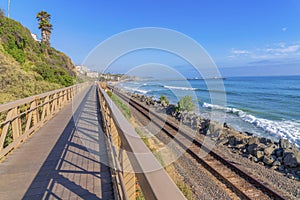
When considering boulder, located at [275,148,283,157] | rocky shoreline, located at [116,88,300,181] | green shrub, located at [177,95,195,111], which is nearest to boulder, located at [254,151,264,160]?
rocky shoreline, located at [116,88,300,181]

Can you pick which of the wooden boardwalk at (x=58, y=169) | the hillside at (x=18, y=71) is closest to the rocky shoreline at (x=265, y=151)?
the wooden boardwalk at (x=58, y=169)

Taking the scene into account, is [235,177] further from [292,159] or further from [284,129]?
[284,129]

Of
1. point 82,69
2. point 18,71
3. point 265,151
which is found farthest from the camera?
point 82,69

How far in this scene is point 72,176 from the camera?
2.77 meters

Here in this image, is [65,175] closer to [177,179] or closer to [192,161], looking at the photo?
[177,179]

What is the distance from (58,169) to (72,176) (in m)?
0.36

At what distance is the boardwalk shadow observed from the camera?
2361mm

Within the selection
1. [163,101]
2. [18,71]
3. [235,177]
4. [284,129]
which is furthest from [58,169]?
[163,101]

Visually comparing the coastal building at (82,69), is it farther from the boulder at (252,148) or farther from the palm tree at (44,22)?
the boulder at (252,148)

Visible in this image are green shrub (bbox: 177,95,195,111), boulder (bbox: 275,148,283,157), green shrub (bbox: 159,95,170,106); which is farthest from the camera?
green shrub (bbox: 159,95,170,106)

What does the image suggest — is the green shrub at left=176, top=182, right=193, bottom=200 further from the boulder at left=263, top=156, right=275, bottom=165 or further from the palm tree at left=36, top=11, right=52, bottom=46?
the palm tree at left=36, top=11, right=52, bottom=46

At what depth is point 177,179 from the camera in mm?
5527

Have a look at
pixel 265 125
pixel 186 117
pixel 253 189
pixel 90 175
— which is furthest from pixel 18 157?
pixel 265 125

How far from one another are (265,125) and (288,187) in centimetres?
1125
